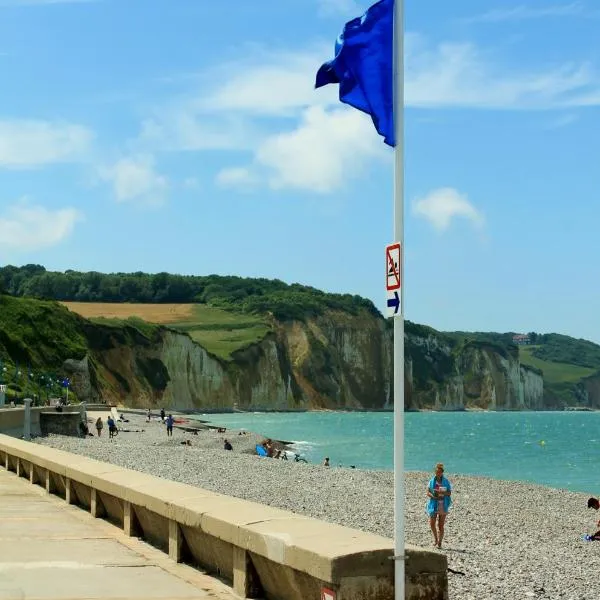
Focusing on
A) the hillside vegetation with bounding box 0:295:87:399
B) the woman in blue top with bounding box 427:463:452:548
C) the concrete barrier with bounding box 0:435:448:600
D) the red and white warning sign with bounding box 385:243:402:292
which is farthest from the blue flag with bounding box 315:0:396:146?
the hillside vegetation with bounding box 0:295:87:399

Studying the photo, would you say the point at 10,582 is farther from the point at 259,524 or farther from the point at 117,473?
the point at 117,473

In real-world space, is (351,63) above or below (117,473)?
above

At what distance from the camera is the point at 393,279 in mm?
7895

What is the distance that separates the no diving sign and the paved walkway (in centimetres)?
271

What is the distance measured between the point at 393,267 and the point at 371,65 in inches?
66.3

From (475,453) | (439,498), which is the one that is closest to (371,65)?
(439,498)

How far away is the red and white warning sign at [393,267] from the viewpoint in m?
7.82

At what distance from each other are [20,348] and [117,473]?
106 m

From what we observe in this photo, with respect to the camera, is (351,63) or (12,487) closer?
(351,63)

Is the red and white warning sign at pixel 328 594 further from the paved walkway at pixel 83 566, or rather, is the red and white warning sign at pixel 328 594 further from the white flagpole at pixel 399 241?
the paved walkway at pixel 83 566

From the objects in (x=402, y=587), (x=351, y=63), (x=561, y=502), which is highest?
(x=351, y=63)

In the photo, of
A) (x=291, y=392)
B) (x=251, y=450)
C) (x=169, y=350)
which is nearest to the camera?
(x=251, y=450)

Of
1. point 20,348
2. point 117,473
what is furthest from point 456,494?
point 20,348

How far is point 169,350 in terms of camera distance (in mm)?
166875
